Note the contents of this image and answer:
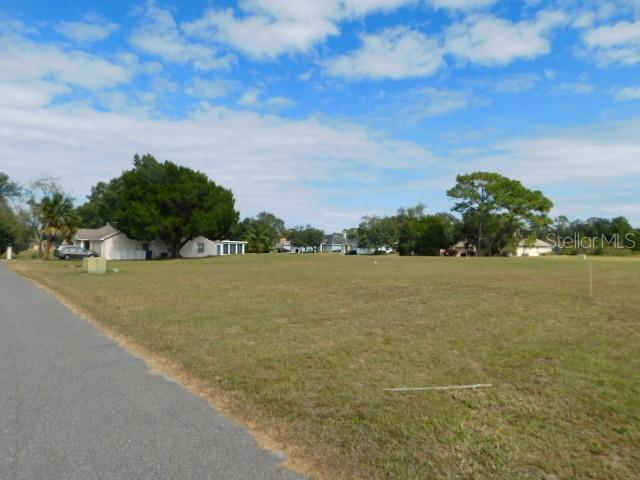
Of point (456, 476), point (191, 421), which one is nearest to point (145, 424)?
point (191, 421)

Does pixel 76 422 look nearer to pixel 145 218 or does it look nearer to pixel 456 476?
pixel 456 476

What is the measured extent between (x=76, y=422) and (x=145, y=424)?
666 millimetres

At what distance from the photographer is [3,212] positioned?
2630 inches

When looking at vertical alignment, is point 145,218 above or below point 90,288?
above

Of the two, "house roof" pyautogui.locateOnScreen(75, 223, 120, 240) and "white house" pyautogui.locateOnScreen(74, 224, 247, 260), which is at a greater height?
"house roof" pyautogui.locateOnScreen(75, 223, 120, 240)

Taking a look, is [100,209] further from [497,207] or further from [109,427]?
[109,427]

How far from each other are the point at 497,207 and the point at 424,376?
66981 mm

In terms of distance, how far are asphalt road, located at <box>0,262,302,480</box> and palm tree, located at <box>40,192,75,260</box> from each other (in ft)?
183

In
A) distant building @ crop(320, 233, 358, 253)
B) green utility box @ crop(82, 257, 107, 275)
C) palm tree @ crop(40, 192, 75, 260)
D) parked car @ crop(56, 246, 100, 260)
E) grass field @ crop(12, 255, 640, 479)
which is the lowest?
grass field @ crop(12, 255, 640, 479)

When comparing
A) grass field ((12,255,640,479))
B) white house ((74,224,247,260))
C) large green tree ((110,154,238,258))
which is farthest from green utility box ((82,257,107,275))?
white house ((74,224,247,260))

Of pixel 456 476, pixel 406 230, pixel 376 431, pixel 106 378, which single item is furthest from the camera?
pixel 406 230

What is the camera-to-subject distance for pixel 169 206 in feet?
180

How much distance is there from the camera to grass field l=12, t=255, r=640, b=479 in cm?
372

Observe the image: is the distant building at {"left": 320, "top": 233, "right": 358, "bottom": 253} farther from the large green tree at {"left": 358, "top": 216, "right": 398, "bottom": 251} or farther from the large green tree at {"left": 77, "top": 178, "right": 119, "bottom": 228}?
the large green tree at {"left": 77, "top": 178, "right": 119, "bottom": 228}
